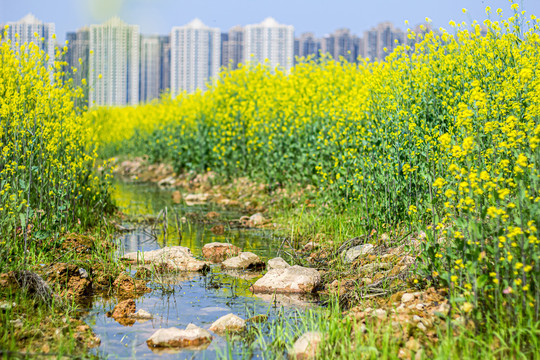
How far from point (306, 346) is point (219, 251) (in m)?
3.87

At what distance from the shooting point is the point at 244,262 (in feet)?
25.5

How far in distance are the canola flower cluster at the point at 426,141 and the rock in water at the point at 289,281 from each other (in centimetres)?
142

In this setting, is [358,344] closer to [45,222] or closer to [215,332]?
[215,332]

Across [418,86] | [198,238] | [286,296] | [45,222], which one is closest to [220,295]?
[286,296]

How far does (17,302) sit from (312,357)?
2.89 m

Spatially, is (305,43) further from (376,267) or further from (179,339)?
(179,339)

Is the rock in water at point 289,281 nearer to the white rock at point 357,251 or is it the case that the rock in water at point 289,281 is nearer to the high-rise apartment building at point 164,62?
the white rock at point 357,251

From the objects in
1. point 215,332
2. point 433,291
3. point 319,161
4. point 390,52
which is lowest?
point 215,332

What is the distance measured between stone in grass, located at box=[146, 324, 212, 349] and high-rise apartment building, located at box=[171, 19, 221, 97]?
69.6m

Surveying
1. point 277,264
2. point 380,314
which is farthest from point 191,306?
point 380,314

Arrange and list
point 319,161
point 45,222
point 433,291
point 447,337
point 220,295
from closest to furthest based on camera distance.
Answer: point 447,337, point 433,291, point 220,295, point 45,222, point 319,161

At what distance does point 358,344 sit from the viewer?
4398 millimetres

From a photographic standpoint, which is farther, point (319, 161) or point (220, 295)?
point (319, 161)

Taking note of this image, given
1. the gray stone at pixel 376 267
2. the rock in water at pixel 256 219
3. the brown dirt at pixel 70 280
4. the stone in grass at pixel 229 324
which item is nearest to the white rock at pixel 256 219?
the rock in water at pixel 256 219
